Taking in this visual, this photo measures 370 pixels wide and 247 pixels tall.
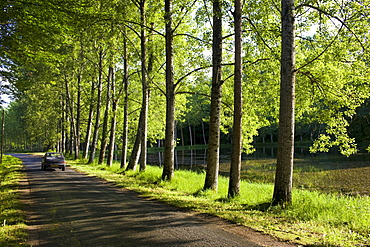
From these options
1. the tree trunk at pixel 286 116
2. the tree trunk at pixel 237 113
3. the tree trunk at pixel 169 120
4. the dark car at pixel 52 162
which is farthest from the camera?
the dark car at pixel 52 162

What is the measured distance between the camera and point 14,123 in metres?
79.8

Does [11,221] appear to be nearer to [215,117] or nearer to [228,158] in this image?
A: [215,117]

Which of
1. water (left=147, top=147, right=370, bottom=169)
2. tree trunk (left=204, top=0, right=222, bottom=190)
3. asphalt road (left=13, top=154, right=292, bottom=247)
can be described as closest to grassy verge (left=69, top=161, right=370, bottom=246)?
asphalt road (left=13, top=154, right=292, bottom=247)

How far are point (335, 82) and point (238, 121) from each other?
4.15 m

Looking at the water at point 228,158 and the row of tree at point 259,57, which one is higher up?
the row of tree at point 259,57

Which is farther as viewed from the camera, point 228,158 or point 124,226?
point 228,158

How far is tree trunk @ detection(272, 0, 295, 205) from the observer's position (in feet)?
27.5

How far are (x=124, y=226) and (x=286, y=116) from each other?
531 centimetres

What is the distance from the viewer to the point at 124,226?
6.82m

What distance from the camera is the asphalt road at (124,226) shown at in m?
5.77

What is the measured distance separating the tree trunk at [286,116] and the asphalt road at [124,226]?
2.36 m

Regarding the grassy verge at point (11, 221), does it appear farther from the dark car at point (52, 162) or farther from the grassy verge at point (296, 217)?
the dark car at point (52, 162)

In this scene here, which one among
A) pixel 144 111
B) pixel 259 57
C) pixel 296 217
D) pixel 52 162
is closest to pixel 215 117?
pixel 259 57

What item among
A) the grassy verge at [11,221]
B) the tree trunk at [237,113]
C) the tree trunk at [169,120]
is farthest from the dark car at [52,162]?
the tree trunk at [237,113]
